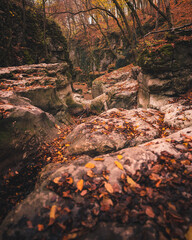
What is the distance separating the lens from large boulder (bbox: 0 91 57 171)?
2604 mm

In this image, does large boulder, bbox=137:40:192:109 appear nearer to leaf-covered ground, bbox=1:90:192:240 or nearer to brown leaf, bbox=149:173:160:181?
leaf-covered ground, bbox=1:90:192:240

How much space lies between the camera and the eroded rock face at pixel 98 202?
1.26 m

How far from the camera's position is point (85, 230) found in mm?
1273

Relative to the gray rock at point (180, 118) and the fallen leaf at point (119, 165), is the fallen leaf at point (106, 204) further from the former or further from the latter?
the gray rock at point (180, 118)

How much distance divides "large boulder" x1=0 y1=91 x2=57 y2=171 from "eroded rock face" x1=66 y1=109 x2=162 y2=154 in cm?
105

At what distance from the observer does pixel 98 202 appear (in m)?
1.52

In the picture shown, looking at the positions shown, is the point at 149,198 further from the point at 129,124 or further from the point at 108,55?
the point at 108,55

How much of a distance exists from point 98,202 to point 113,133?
6.97ft

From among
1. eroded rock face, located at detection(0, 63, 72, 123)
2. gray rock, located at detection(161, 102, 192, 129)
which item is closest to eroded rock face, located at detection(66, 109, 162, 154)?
gray rock, located at detection(161, 102, 192, 129)

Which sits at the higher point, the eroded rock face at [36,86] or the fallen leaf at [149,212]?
the eroded rock face at [36,86]

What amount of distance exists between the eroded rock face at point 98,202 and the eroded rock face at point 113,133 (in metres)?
0.99

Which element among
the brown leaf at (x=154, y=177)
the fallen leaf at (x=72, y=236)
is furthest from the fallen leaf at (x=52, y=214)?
the brown leaf at (x=154, y=177)

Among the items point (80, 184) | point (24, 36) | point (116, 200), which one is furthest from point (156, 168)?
point (24, 36)

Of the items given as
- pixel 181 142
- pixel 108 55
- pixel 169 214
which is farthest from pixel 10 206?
pixel 108 55
